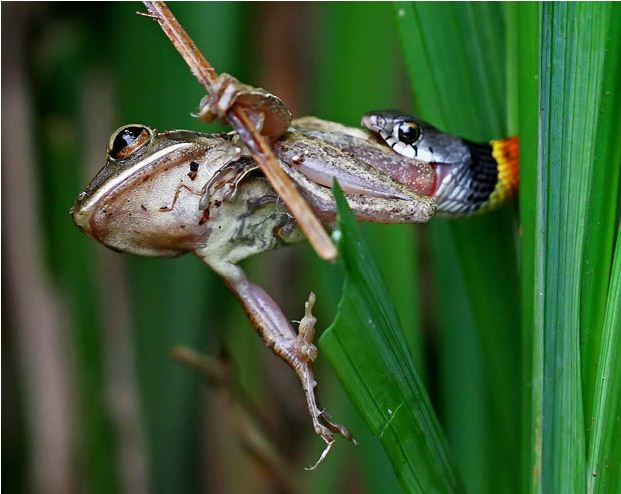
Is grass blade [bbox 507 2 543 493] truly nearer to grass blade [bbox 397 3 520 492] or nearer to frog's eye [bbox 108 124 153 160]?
grass blade [bbox 397 3 520 492]

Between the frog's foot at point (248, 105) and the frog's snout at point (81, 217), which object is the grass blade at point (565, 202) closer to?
the frog's foot at point (248, 105)

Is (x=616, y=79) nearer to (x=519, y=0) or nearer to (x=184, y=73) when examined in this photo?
(x=519, y=0)

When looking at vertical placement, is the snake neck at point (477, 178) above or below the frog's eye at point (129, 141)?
below

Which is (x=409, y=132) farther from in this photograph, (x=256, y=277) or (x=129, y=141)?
(x=256, y=277)

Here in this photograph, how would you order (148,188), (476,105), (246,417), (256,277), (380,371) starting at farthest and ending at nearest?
1. (256,277)
2. (246,417)
3. (476,105)
4. (148,188)
5. (380,371)

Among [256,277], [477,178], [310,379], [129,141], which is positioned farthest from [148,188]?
[256,277]

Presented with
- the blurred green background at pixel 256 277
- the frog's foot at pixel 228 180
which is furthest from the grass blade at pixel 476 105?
the frog's foot at pixel 228 180

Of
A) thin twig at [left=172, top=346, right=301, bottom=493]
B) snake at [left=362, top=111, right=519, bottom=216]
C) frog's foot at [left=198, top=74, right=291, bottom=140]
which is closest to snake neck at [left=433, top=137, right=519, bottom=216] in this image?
snake at [left=362, top=111, right=519, bottom=216]
